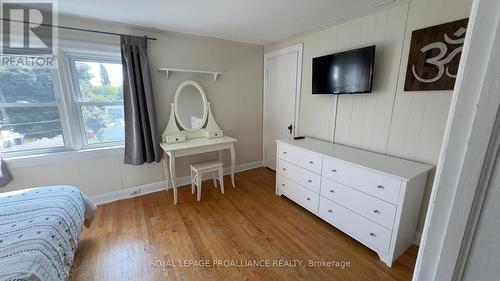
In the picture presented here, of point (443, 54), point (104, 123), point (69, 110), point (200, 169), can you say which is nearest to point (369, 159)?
point (443, 54)

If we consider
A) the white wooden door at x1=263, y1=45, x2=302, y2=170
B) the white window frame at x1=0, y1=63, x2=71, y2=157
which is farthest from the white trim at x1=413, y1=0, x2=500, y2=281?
the white window frame at x1=0, y1=63, x2=71, y2=157

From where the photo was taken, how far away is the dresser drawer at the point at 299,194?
2.31 meters

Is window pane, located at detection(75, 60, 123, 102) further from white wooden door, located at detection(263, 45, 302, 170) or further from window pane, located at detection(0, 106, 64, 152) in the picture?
white wooden door, located at detection(263, 45, 302, 170)

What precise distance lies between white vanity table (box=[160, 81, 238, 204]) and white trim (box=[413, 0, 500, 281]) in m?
2.51

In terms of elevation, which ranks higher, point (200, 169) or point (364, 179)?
point (364, 179)

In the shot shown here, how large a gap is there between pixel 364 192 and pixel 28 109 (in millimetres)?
3597

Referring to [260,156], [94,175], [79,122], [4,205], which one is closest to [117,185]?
[94,175]

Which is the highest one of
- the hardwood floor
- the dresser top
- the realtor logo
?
the realtor logo

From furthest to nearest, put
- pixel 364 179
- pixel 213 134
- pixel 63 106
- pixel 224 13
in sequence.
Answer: pixel 213 134, pixel 63 106, pixel 224 13, pixel 364 179

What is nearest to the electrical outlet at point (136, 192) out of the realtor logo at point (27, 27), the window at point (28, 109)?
the window at point (28, 109)

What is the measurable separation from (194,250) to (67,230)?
38.7 inches

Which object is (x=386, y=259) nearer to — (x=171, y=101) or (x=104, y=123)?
(x=171, y=101)

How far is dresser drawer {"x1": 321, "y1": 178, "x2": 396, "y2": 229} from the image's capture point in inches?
65.4

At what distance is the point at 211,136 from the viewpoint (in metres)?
3.15
